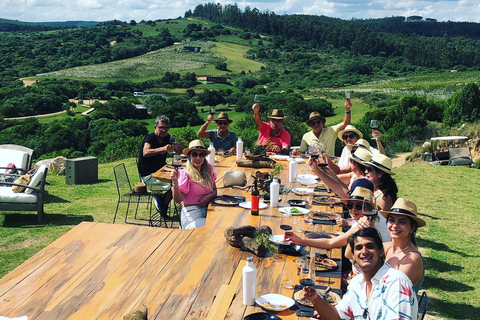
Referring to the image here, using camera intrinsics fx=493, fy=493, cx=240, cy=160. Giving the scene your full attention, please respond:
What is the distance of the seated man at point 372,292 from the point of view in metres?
2.74

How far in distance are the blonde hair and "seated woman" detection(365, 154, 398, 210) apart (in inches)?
79.0

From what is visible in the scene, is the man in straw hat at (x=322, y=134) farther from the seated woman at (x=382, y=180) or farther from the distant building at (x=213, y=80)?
the distant building at (x=213, y=80)

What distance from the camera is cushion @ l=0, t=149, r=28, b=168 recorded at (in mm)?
9414

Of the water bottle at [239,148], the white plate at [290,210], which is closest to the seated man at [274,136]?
the water bottle at [239,148]

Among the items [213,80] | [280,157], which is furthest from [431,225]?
Answer: [213,80]

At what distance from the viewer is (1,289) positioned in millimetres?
3602

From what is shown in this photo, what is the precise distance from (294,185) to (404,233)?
3.29 meters

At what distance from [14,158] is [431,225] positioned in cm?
798

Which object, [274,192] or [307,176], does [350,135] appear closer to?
[307,176]

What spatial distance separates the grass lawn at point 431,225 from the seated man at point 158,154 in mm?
1239

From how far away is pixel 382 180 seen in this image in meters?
4.94

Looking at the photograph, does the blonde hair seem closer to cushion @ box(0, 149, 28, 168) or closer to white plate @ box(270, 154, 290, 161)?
white plate @ box(270, 154, 290, 161)

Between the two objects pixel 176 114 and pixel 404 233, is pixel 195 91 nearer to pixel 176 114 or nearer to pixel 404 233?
pixel 176 114

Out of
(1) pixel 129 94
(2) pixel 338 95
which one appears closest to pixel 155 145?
(2) pixel 338 95
